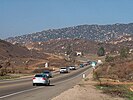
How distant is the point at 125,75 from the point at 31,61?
72.0 metres

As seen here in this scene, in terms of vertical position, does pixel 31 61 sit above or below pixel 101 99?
above

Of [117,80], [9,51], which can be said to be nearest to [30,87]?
[117,80]

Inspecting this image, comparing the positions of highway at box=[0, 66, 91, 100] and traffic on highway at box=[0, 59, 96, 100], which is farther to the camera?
traffic on highway at box=[0, 59, 96, 100]

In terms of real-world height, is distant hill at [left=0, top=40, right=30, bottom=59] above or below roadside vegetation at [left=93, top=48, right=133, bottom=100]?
above

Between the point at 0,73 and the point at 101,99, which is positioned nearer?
the point at 101,99

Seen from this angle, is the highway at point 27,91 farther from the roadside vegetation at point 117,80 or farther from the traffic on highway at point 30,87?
the roadside vegetation at point 117,80

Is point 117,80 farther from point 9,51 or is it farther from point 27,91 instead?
point 9,51

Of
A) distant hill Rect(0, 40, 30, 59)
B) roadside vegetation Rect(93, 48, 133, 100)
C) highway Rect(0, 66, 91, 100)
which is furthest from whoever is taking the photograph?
distant hill Rect(0, 40, 30, 59)

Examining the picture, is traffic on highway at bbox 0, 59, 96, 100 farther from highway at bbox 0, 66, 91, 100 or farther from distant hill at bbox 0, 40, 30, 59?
distant hill at bbox 0, 40, 30, 59

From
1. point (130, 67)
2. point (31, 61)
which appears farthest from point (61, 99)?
point (31, 61)

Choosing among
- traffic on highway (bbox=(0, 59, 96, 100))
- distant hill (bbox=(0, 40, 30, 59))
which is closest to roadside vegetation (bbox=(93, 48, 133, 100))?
traffic on highway (bbox=(0, 59, 96, 100))

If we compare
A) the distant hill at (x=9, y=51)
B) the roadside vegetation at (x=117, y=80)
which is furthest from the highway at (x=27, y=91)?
the distant hill at (x=9, y=51)

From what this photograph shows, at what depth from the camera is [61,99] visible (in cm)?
2522

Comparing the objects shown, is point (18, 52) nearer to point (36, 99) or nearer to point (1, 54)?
point (1, 54)
